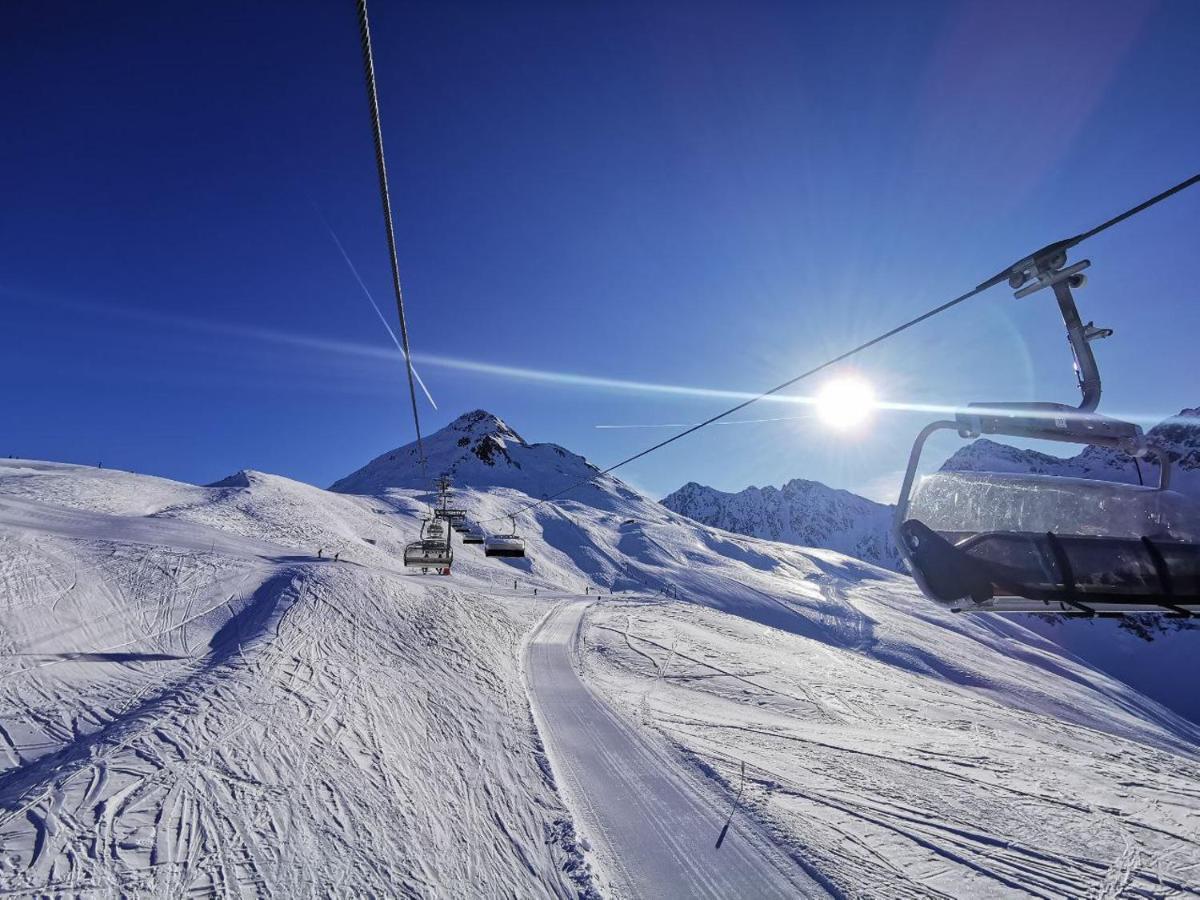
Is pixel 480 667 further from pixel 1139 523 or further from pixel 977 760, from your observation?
pixel 1139 523

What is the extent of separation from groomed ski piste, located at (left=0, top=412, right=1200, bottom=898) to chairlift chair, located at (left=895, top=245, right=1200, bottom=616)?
6.36 metres

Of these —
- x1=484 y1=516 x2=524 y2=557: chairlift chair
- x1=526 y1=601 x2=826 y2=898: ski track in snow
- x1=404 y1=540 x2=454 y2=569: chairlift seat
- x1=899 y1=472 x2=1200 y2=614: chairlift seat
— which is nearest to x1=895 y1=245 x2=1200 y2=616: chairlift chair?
x1=899 y1=472 x2=1200 y2=614: chairlift seat

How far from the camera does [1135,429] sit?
4.22m

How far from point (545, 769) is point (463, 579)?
101ft

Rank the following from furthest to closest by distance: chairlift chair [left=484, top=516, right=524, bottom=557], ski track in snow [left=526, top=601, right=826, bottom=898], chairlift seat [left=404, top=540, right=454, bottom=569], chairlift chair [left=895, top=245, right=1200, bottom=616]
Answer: chairlift chair [left=484, top=516, right=524, bottom=557] → chairlift seat [left=404, top=540, right=454, bottom=569] → ski track in snow [left=526, top=601, right=826, bottom=898] → chairlift chair [left=895, top=245, right=1200, bottom=616]

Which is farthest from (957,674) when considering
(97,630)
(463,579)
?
(97,630)

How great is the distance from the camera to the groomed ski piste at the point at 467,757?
7.26 m

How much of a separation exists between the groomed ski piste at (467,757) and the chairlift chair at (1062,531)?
20.9 ft

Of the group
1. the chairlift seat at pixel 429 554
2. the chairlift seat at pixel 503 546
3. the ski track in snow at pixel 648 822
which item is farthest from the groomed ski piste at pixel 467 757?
the chairlift seat at pixel 503 546

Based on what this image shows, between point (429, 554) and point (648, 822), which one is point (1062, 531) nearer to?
point (648, 822)

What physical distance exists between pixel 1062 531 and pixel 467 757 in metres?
11.4

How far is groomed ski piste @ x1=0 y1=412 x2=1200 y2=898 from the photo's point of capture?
7258 millimetres

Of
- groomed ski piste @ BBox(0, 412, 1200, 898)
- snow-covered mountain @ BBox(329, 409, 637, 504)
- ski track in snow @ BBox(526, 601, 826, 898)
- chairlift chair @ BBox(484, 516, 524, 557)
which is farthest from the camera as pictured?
snow-covered mountain @ BBox(329, 409, 637, 504)

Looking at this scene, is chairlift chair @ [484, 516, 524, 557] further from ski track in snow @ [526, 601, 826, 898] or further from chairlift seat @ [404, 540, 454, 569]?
ski track in snow @ [526, 601, 826, 898]
